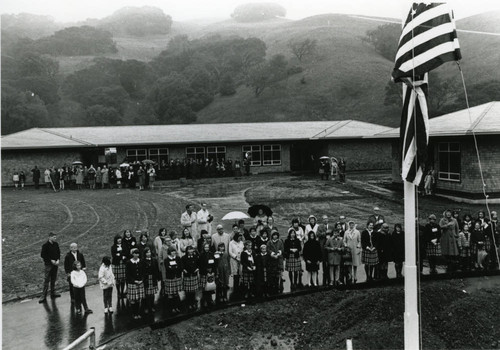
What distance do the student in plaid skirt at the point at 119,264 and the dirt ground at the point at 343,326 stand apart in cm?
196

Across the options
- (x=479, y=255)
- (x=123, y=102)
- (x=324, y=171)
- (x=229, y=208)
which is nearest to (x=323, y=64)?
(x=123, y=102)

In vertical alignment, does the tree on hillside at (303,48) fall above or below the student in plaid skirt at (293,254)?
above

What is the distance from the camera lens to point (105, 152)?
33.9 meters

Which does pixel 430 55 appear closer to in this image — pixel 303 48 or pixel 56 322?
pixel 56 322

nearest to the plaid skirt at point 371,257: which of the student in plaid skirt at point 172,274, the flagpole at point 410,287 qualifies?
the student in plaid skirt at point 172,274

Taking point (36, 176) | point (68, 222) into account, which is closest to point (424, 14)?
point (68, 222)

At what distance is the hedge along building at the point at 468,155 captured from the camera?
21.9m

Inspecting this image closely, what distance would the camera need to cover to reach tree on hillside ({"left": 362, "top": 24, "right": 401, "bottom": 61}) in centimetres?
9331

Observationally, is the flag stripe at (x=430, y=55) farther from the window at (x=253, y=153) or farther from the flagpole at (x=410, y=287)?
the window at (x=253, y=153)

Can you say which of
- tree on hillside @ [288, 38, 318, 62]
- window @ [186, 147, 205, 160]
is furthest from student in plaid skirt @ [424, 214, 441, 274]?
tree on hillside @ [288, 38, 318, 62]

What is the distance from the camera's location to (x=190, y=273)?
33.7ft

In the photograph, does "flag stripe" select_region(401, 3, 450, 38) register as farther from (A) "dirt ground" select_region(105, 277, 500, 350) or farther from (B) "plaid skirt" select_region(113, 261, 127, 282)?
(B) "plaid skirt" select_region(113, 261, 127, 282)

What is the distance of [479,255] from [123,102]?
245 feet

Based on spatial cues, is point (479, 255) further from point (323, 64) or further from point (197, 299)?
point (323, 64)
